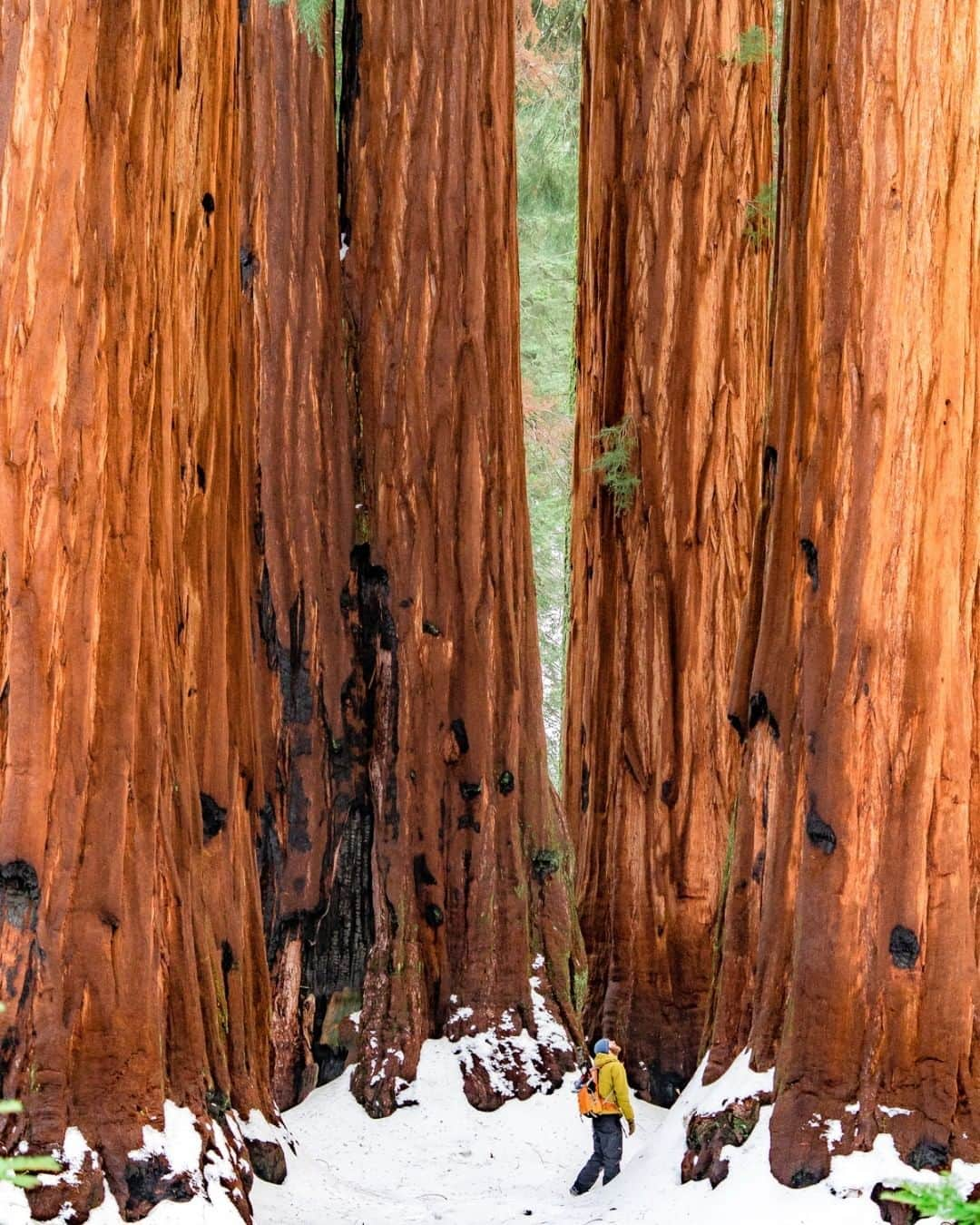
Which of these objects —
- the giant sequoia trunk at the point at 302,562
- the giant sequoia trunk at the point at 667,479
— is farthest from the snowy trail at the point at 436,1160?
the giant sequoia trunk at the point at 667,479

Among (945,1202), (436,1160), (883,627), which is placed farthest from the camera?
(436,1160)

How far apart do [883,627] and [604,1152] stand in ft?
9.41

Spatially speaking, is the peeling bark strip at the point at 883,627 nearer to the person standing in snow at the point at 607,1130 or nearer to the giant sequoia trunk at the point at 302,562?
the person standing in snow at the point at 607,1130

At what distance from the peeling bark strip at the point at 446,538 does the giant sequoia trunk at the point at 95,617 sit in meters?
2.84

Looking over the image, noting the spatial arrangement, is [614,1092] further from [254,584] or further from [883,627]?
[254,584]

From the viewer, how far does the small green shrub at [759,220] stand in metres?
10.6

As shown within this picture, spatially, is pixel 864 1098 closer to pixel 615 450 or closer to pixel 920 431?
pixel 920 431

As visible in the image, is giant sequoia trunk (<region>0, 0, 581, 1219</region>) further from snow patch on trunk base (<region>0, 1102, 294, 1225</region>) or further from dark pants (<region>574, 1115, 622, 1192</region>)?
dark pants (<region>574, 1115, 622, 1192</region>)

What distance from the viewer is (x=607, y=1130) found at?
7793 mm

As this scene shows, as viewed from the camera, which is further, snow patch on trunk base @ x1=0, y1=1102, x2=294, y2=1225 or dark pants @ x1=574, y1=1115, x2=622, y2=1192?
dark pants @ x1=574, y1=1115, x2=622, y2=1192

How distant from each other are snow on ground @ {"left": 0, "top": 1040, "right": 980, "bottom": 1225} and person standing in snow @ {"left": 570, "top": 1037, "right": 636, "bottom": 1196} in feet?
0.44

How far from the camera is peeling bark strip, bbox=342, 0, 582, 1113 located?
9.48 meters

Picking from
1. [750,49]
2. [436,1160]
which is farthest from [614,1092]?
[750,49]

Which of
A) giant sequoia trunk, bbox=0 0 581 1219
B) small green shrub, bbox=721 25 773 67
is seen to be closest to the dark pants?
giant sequoia trunk, bbox=0 0 581 1219
